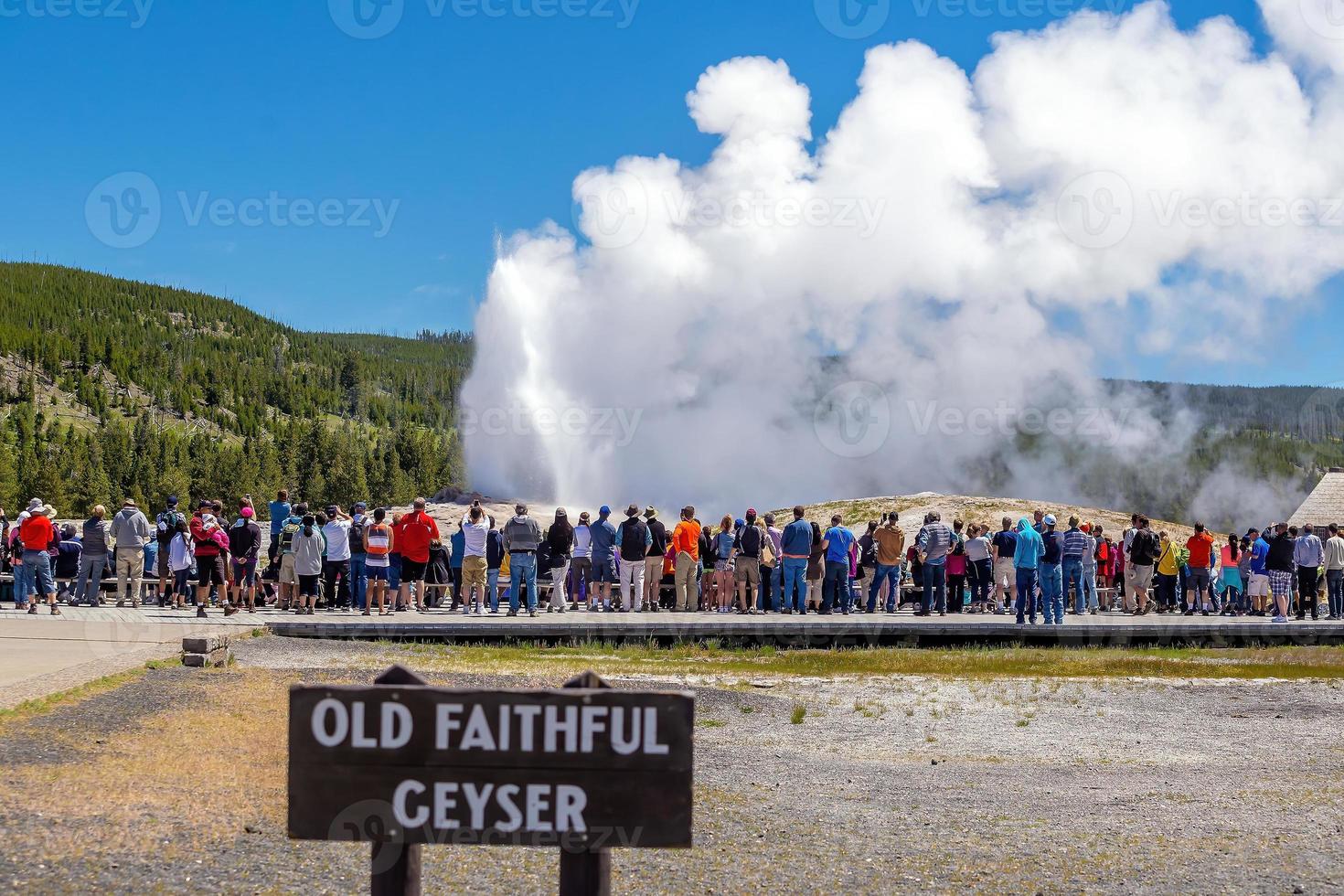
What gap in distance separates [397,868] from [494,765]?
49 centimetres

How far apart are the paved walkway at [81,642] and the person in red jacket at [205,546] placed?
39 cm

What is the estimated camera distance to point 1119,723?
12039 mm

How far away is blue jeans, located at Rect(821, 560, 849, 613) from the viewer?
2109 centimetres

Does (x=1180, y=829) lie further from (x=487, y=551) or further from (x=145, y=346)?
(x=145, y=346)

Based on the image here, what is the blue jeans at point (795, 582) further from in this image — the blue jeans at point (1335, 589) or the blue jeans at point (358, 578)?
the blue jeans at point (1335, 589)

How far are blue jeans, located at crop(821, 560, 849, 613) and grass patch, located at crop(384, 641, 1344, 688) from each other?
252cm

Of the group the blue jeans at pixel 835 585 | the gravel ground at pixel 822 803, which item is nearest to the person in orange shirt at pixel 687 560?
the blue jeans at pixel 835 585

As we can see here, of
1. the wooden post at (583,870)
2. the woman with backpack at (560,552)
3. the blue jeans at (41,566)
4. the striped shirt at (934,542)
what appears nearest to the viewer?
the wooden post at (583,870)

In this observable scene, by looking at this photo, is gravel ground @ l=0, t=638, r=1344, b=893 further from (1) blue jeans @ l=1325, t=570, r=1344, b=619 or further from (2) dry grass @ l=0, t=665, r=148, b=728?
(1) blue jeans @ l=1325, t=570, r=1344, b=619

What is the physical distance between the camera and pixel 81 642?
14.0 meters

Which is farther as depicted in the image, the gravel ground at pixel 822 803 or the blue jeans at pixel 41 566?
the blue jeans at pixel 41 566

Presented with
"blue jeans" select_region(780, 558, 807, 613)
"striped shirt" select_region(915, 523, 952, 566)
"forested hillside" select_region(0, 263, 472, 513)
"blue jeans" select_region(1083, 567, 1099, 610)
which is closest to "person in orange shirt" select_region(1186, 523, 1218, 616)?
"blue jeans" select_region(1083, 567, 1099, 610)

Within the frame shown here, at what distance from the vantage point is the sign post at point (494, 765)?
3625 mm

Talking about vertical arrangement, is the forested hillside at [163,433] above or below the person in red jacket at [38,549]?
above
